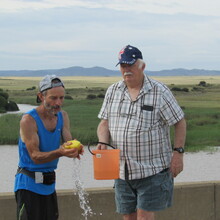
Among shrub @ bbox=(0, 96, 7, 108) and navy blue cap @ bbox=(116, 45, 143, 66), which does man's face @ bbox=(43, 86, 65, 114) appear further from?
shrub @ bbox=(0, 96, 7, 108)

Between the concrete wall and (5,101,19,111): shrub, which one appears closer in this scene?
the concrete wall

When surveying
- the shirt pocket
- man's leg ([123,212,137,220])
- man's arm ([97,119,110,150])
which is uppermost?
the shirt pocket

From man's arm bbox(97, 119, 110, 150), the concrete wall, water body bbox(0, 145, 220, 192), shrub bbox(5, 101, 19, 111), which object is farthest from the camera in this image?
shrub bbox(5, 101, 19, 111)

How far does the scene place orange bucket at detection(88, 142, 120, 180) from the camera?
3941 millimetres

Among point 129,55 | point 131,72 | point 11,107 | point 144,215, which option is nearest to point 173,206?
point 144,215

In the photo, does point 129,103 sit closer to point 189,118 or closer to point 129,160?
point 129,160

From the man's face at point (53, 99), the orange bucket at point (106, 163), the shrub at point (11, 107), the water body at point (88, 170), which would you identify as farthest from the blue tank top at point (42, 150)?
the shrub at point (11, 107)

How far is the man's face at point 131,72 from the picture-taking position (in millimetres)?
3925

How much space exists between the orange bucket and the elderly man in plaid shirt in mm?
72

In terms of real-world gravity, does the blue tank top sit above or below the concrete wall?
above

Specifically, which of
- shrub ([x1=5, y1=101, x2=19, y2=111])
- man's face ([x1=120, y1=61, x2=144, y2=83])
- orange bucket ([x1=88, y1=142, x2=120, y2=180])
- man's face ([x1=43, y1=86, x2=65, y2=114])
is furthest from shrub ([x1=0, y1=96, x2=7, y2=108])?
man's face ([x1=43, y1=86, x2=65, y2=114])

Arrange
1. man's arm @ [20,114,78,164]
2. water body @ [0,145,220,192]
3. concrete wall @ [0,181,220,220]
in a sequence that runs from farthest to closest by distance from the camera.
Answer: water body @ [0,145,220,192] → concrete wall @ [0,181,220,220] → man's arm @ [20,114,78,164]

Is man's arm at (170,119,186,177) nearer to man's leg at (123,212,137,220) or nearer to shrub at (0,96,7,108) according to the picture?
man's leg at (123,212,137,220)

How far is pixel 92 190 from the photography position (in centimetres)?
508
